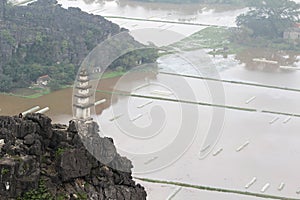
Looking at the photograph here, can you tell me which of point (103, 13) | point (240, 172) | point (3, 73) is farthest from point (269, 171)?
point (103, 13)

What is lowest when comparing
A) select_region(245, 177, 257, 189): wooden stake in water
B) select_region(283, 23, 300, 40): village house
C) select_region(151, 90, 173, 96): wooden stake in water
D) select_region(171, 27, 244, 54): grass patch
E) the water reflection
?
select_region(245, 177, 257, 189): wooden stake in water

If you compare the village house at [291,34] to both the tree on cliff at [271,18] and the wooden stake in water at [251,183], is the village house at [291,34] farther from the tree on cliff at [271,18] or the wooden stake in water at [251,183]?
the wooden stake in water at [251,183]

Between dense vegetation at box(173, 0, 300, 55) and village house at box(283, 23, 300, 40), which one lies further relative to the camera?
village house at box(283, 23, 300, 40)

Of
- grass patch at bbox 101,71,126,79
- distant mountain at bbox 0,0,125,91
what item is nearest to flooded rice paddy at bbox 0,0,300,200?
grass patch at bbox 101,71,126,79

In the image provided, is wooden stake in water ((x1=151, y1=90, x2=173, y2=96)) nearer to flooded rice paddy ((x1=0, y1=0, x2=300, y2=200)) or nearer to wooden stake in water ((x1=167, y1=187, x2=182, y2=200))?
flooded rice paddy ((x1=0, y1=0, x2=300, y2=200))

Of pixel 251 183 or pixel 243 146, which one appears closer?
pixel 251 183

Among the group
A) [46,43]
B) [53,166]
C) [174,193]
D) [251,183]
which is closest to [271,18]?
[46,43]

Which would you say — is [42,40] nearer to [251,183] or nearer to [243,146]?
[243,146]
